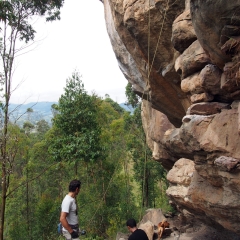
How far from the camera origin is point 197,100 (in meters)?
5.05

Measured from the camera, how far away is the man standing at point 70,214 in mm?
3990

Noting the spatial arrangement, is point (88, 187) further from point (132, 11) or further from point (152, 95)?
point (132, 11)

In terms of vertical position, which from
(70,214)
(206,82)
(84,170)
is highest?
(206,82)

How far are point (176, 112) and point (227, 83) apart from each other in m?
3.98

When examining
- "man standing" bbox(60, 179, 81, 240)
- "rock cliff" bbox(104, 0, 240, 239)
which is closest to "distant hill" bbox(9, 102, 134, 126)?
"rock cliff" bbox(104, 0, 240, 239)

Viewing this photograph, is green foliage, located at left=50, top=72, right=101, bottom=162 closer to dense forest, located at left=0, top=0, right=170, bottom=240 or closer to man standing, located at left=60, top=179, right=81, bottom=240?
dense forest, located at left=0, top=0, right=170, bottom=240

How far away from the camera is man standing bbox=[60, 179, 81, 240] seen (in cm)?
399

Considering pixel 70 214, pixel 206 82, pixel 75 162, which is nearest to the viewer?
pixel 70 214

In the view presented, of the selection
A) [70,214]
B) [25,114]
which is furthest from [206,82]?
[25,114]

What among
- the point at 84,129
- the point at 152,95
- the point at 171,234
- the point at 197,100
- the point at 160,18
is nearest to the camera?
the point at 197,100

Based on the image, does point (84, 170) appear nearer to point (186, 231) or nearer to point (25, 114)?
point (25, 114)

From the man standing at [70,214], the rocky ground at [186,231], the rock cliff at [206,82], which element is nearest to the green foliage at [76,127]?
the rocky ground at [186,231]

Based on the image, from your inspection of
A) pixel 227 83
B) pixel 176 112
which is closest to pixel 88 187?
pixel 176 112

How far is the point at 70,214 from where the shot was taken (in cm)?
411
